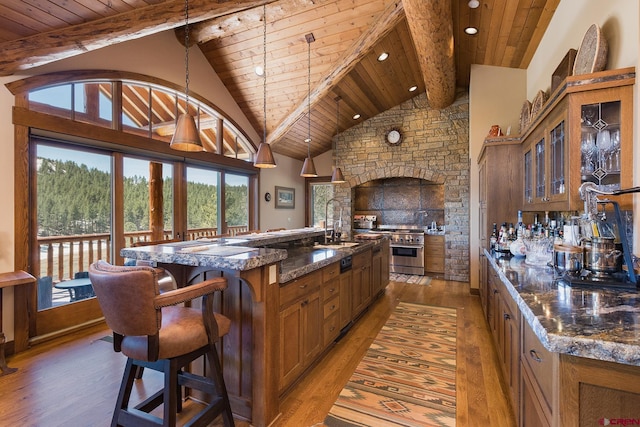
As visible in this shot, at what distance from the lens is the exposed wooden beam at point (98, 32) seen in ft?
→ 8.98

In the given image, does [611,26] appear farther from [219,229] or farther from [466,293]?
[219,229]

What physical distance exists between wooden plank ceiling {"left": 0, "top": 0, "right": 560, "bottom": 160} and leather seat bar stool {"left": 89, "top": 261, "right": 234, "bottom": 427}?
2622 millimetres

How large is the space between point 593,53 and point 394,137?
4.89 metres

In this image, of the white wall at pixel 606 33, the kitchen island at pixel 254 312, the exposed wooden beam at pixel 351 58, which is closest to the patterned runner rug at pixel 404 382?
the kitchen island at pixel 254 312

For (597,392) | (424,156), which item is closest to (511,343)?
(597,392)

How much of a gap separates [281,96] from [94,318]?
436 centimetres

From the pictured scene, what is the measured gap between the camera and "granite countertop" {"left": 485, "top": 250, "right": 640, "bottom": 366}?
0.95m

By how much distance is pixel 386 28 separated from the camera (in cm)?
400

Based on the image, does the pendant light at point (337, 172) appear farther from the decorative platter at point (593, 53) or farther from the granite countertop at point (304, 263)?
the decorative platter at point (593, 53)

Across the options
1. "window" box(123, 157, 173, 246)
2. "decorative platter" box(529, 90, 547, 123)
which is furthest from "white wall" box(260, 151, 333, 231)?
"decorative platter" box(529, 90, 547, 123)

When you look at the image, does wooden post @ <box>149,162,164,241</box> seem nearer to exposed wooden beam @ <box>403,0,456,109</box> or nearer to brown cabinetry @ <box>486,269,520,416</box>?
exposed wooden beam @ <box>403,0,456,109</box>

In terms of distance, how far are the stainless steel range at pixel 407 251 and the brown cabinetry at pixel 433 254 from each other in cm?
15

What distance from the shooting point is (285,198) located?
7.69m

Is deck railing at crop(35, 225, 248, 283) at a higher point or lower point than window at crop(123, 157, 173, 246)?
lower
